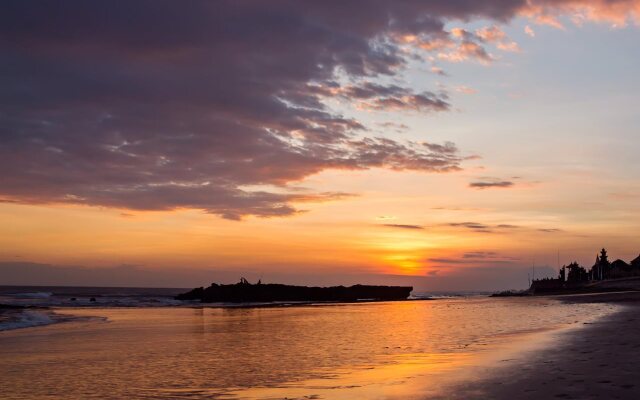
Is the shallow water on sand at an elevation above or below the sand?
below

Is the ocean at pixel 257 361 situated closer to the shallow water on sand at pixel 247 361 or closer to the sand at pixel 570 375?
the shallow water on sand at pixel 247 361

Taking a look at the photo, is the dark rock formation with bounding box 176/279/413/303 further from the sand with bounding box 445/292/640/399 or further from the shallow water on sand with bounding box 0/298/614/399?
the sand with bounding box 445/292/640/399

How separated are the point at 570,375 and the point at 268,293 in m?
81.9

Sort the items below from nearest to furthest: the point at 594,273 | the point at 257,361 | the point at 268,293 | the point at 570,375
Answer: the point at 570,375 < the point at 257,361 < the point at 268,293 < the point at 594,273

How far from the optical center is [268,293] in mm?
92688

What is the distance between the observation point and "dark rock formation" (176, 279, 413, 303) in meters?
89.9

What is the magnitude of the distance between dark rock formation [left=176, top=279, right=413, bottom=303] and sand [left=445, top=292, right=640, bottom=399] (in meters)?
73.3

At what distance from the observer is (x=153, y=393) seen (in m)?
12.6

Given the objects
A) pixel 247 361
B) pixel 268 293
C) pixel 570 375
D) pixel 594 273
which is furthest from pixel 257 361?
pixel 594 273

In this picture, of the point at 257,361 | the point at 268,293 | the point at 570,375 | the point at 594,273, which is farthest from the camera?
the point at 594,273

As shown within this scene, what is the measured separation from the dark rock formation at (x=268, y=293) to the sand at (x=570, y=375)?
73255mm

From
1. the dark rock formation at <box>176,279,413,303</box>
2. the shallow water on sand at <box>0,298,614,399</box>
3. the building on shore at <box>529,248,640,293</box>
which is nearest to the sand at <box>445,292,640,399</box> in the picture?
the shallow water on sand at <box>0,298,614,399</box>

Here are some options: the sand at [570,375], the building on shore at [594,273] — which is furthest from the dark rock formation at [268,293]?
the sand at [570,375]

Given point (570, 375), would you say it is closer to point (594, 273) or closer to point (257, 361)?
point (257, 361)
